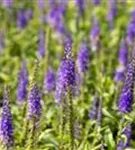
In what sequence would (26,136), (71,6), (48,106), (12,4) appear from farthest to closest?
(71,6) → (12,4) → (48,106) → (26,136)

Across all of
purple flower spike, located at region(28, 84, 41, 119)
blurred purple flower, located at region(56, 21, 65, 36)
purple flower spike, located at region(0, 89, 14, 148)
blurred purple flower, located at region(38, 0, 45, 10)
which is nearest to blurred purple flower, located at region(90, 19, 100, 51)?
blurred purple flower, located at region(56, 21, 65, 36)

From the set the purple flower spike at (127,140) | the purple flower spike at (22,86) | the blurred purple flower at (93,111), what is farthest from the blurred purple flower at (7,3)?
the purple flower spike at (127,140)

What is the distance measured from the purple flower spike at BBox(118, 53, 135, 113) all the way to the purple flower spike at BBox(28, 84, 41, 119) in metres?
0.88

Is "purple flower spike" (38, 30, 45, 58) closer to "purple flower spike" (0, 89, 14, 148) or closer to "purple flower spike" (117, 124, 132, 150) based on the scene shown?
"purple flower spike" (117, 124, 132, 150)

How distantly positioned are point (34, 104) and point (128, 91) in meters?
0.96

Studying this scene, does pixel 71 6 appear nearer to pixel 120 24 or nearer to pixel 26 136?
pixel 120 24

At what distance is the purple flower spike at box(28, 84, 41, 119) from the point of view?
570cm

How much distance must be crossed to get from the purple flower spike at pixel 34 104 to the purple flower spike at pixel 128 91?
2.89 ft

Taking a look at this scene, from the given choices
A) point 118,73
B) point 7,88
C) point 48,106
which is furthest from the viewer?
point 118,73

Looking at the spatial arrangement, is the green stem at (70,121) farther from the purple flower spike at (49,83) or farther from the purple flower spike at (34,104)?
the purple flower spike at (49,83)

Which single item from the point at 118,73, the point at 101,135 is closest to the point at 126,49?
the point at 118,73

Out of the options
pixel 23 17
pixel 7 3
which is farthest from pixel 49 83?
pixel 7 3

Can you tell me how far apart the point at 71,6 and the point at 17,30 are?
242cm

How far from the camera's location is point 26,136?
20.8ft
